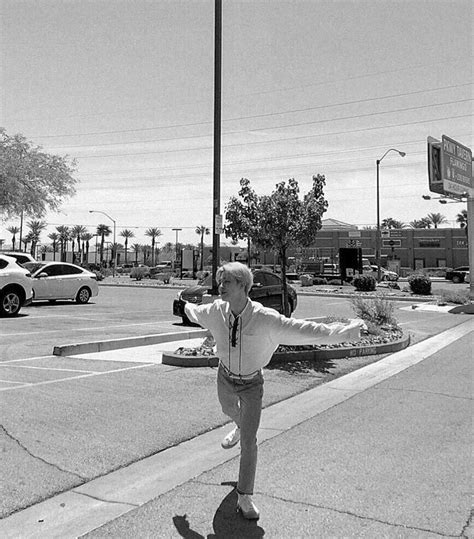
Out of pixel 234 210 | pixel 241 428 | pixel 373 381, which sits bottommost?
pixel 373 381

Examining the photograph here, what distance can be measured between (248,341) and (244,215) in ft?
23.6

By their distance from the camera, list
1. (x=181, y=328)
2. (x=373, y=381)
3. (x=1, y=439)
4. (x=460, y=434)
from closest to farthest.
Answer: (x=1, y=439) → (x=460, y=434) → (x=373, y=381) → (x=181, y=328)

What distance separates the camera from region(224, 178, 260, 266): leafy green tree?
34.9ft

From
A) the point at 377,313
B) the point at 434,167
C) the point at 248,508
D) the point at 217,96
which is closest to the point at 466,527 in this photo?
the point at 248,508

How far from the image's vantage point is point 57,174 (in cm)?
3303

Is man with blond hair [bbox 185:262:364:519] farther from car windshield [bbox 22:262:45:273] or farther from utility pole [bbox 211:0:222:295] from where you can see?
car windshield [bbox 22:262:45:273]

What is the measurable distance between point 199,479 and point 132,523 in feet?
2.79

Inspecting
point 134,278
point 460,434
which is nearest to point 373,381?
point 460,434

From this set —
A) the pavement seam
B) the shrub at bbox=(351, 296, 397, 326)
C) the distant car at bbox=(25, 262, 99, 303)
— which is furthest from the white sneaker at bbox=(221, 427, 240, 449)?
the distant car at bbox=(25, 262, 99, 303)

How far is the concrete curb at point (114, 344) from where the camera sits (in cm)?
918

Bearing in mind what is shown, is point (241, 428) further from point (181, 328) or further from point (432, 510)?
point (181, 328)

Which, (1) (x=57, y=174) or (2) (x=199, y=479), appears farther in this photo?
(1) (x=57, y=174)

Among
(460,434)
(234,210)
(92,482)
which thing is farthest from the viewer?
(234,210)

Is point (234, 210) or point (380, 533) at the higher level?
point (234, 210)
